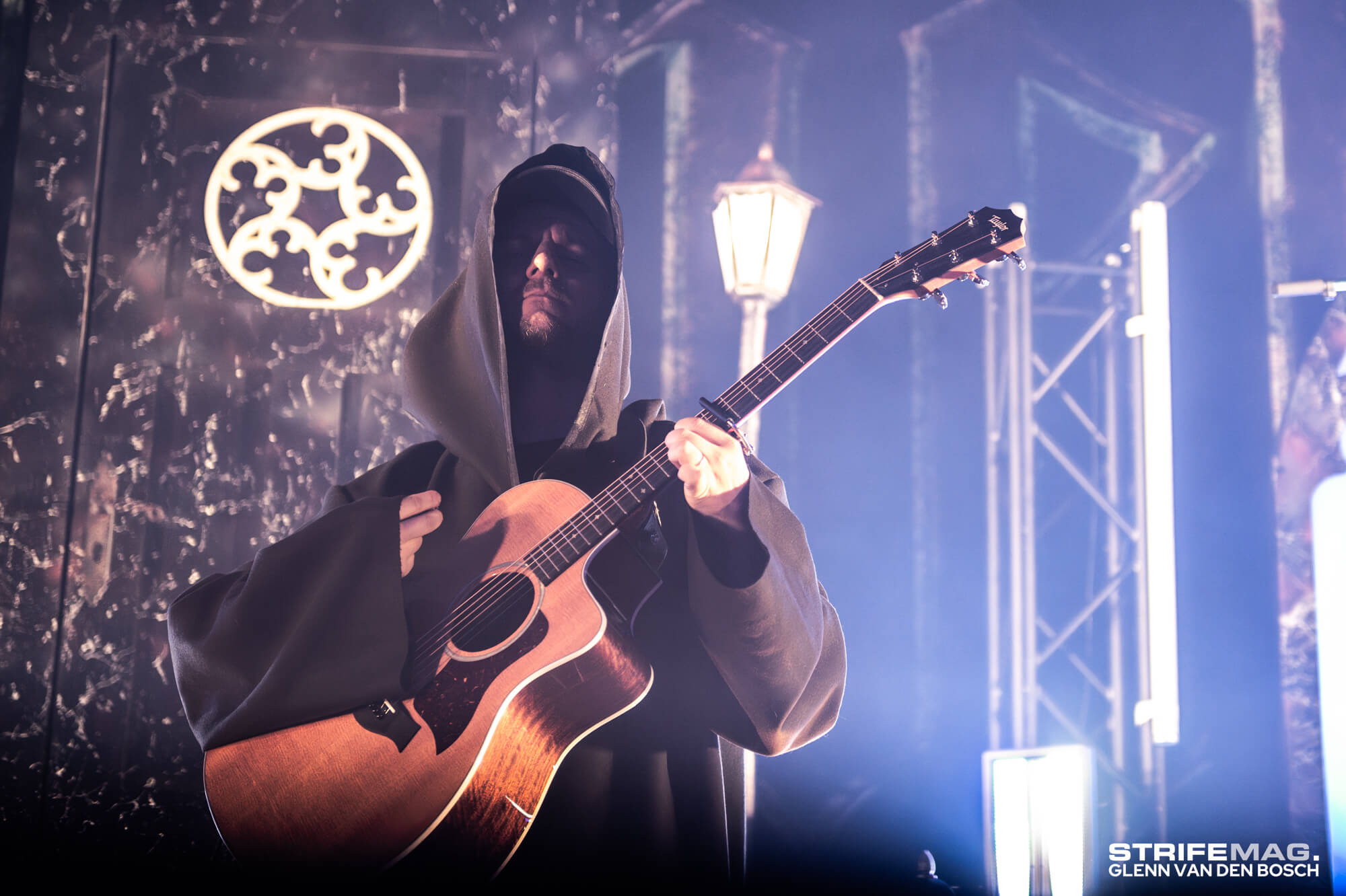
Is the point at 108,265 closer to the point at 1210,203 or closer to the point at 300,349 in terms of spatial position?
the point at 300,349

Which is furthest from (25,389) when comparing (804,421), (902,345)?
(902,345)

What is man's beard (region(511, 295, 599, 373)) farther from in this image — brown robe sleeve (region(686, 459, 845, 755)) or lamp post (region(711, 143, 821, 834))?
lamp post (region(711, 143, 821, 834))

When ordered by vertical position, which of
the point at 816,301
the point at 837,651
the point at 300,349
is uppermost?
the point at 816,301

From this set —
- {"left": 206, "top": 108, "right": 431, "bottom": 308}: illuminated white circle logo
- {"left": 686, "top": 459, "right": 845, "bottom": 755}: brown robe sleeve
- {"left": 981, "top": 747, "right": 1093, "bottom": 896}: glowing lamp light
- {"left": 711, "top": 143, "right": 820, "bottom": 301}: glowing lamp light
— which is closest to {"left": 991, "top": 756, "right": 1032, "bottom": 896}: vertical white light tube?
{"left": 981, "top": 747, "right": 1093, "bottom": 896}: glowing lamp light

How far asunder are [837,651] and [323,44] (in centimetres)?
298

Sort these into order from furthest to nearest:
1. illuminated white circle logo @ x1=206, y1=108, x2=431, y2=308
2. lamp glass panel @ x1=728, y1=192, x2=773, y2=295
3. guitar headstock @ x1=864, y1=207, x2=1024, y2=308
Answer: lamp glass panel @ x1=728, y1=192, x2=773, y2=295
illuminated white circle logo @ x1=206, y1=108, x2=431, y2=308
guitar headstock @ x1=864, y1=207, x2=1024, y2=308

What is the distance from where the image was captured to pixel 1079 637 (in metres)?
4.68

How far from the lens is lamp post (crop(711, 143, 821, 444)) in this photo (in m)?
3.60

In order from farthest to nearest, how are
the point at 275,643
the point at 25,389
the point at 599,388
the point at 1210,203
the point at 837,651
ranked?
the point at 1210,203, the point at 25,389, the point at 599,388, the point at 837,651, the point at 275,643

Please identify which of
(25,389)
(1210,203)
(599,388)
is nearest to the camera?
(599,388)

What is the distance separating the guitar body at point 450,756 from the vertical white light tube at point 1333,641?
11.7 ft

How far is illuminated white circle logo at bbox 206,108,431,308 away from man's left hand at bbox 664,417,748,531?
7.00ft

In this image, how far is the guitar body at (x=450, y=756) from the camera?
1.57 meters

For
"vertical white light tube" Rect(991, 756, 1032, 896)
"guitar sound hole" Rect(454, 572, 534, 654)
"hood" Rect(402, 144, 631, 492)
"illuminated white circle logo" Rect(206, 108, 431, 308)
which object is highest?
"illuminated white circle logo" Rect(206, 108, 431, 308)
